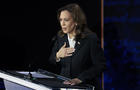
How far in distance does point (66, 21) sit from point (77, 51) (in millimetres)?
280

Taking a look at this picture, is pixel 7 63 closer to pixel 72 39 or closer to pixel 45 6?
pixel 45 6

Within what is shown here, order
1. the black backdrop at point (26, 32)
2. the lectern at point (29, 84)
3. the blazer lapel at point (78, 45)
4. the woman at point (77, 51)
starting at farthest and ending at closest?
the black backdrop at point (26, 32), the blazer lapel at point (78, 45), the woman at point (77, 51), the lectern at point (29, 84)

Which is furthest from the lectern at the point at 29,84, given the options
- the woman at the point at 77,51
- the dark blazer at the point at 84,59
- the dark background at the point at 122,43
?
the dark background at the point at 122,43

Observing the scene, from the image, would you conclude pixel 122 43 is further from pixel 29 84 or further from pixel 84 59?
pixel 29 84

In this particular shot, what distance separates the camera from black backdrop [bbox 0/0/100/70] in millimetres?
3738

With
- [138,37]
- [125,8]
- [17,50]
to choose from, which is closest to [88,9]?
[125,8]

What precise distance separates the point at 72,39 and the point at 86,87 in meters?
0.94

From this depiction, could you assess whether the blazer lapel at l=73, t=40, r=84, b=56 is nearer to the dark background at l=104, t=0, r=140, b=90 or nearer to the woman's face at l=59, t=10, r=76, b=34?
the woman's face at l=59, t=10, r=76, b=34

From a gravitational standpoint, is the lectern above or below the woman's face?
below

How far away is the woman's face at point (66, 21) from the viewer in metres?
2.63

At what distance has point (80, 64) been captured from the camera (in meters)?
2.56

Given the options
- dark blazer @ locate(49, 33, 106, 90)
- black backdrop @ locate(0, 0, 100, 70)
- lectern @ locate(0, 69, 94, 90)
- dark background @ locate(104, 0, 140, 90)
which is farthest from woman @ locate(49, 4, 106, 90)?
dark background @ locate(104, 0, 140, 90)

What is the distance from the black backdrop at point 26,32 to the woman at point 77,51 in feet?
3.64

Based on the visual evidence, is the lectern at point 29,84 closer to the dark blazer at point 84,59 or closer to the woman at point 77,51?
the woman at point 77,51
